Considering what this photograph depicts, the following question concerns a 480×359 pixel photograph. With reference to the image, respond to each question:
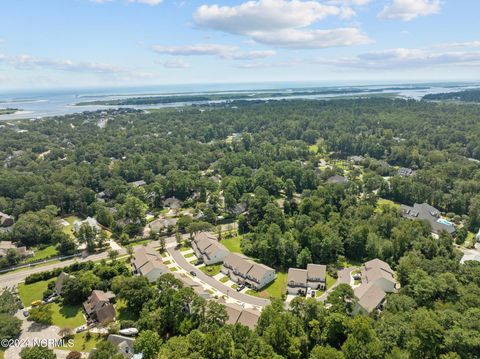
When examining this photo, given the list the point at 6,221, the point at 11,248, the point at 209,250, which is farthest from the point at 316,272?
the point at 6,221

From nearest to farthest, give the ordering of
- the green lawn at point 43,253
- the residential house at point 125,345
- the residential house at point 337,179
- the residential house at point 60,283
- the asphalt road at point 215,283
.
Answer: the residential house at point 125,345
the asphalt road at point 215,283
the residential house at point 60,283
the green lawn at point 43,253
the residential house at point 337,179

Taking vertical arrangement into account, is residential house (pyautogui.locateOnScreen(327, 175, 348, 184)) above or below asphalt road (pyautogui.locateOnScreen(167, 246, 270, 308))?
above

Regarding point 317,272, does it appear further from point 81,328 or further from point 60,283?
point 60,283

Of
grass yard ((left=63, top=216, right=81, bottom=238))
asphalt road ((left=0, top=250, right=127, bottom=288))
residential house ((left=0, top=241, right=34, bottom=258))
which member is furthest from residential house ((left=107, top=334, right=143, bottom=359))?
grass yard ((left=63, top=216, right=81, bottom=238))

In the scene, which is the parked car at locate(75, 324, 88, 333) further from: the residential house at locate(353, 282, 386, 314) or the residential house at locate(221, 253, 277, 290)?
the residential house at locate(353, 282, 386, 314)

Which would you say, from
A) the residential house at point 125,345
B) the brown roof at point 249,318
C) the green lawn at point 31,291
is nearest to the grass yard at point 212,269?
the brown roof at point 249,318

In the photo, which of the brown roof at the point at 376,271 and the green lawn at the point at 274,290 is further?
the green lawn at the point at 274,290

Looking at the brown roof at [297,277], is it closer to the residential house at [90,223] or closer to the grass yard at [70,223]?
the residential house at [90,223]
